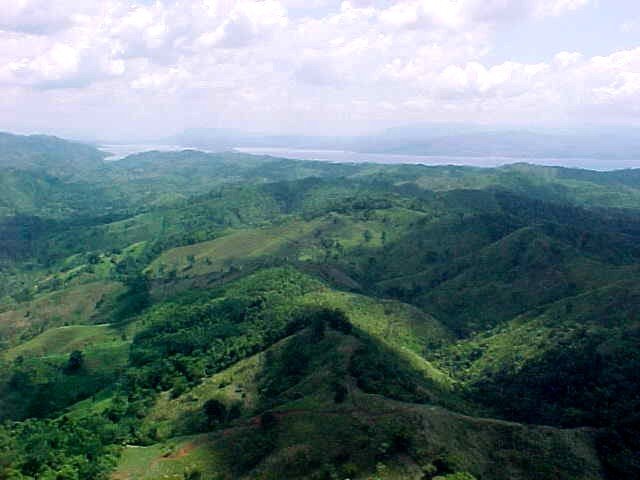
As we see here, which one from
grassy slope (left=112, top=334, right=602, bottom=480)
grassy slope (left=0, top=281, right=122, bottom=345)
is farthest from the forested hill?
grassy slope (left=0, top=281, right=122, bottom=345)

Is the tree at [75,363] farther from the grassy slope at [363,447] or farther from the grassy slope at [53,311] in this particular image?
the grassy slope at [53,311]

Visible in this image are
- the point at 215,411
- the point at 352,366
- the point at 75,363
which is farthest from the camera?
Answer: the point at 75,363

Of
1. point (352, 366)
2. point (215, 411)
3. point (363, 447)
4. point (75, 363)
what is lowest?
point (75, 363)

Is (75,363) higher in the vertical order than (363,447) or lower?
lower

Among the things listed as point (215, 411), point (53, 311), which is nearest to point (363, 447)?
point (215, 411)

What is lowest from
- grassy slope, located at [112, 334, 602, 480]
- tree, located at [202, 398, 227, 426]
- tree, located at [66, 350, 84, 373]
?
tree, located at [66, 350, 84, 373]

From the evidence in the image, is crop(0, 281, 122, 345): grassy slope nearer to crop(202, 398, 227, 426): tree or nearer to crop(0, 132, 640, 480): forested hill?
crop(0, 132, 640, 480): forested hill

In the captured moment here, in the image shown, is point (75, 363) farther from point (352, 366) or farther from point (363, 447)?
point (363, 447)

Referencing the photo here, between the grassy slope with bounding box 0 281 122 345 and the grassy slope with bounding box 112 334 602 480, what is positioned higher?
the grassy slope with bounding box 112 334 602 480

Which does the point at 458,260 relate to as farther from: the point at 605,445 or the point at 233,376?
the point at 605,445

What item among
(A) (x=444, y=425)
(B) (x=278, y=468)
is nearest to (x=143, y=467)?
(B) (x=278, y=468)

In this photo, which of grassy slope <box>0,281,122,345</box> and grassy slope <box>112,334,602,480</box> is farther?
grassy slope <box>0,281,122,345</box>
